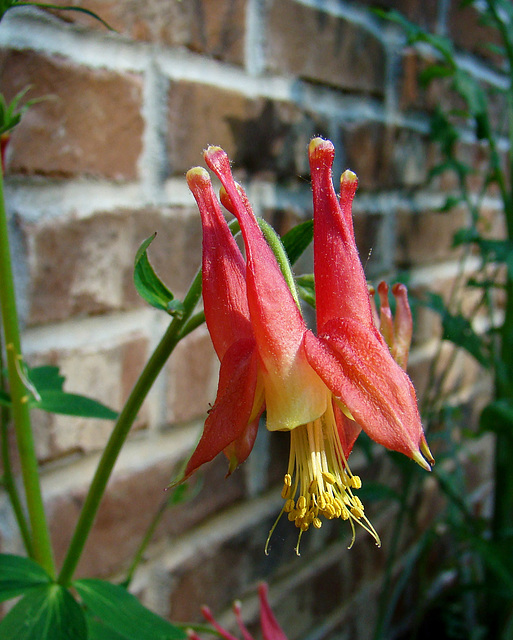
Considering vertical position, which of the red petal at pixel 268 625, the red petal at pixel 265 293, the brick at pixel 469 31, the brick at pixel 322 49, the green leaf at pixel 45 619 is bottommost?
the red petal at pixel 268 625

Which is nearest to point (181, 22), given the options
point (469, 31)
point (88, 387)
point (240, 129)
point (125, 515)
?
point (240, 129)

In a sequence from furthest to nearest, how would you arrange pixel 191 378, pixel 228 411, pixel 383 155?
pixel 383 155
pixel 191 378
pixel 228 411

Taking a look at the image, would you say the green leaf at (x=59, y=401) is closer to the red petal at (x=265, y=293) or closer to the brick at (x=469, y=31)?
the red petal at (x=265, y=293)

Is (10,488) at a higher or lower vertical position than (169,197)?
lower

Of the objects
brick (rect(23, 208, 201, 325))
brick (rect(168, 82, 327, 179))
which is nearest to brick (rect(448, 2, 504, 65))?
brick (rect(168, 82, 327, 179))

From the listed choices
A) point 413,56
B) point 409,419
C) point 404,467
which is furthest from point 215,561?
point 413,56

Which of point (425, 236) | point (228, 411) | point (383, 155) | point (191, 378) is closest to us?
point (228, 411)

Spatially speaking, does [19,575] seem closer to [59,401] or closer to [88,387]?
[59,401]

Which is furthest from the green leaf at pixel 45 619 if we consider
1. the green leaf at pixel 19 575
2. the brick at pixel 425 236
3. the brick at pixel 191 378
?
the brick at pixel 425 236
